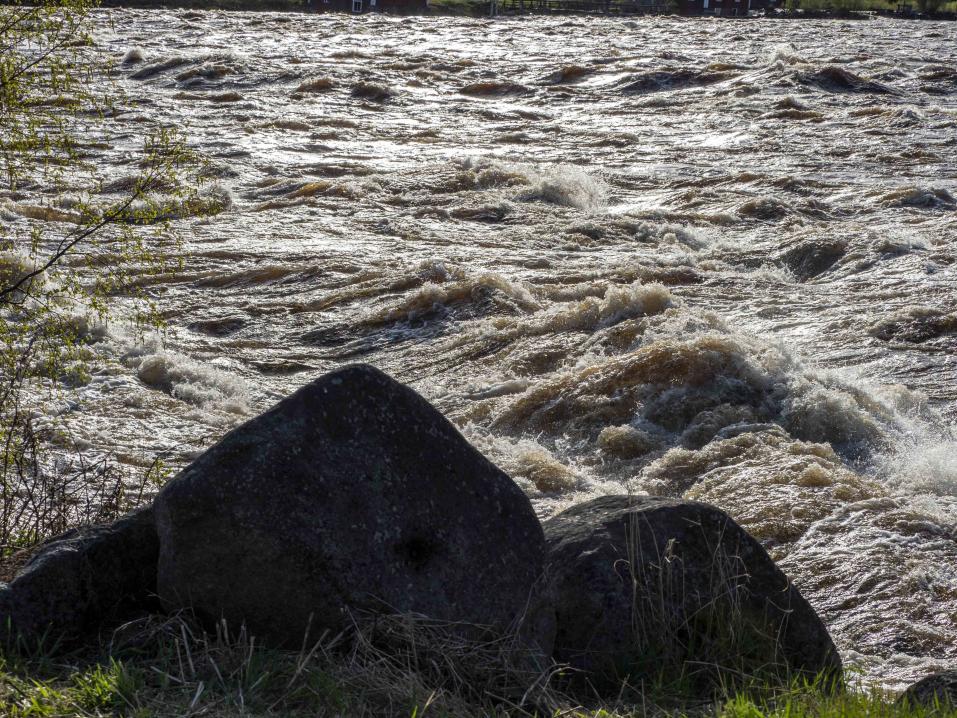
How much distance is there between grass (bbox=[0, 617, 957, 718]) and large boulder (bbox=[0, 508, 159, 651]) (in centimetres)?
16

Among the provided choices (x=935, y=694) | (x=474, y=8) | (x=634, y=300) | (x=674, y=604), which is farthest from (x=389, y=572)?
(x=474, y=8)

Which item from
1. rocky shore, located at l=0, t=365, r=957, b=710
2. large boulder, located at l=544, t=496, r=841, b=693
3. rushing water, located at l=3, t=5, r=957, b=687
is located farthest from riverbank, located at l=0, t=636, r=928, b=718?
rushing water, located at l=3, t=5, r=957, b=687

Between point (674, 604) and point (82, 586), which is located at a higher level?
point (82, 586)

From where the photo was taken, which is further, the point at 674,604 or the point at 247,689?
the point at 674,604

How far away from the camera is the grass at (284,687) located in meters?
3.61

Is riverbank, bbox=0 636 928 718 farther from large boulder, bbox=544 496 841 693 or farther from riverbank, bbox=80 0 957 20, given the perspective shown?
riverbank, bbox=80 0 957 20

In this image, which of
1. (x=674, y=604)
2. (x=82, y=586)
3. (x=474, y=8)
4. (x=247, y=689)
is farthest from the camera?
(x=474, y=8)

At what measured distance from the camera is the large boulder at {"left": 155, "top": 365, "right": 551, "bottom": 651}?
4.01 meters

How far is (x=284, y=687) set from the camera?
12.4 ft

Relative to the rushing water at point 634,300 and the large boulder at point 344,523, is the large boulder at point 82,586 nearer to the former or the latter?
the large boulder at point 344,523

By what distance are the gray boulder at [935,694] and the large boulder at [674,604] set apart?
1.44ft

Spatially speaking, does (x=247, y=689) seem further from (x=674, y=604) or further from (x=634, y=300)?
(x=634, y=300)

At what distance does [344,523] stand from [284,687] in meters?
0.61

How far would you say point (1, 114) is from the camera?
6.63 meters
